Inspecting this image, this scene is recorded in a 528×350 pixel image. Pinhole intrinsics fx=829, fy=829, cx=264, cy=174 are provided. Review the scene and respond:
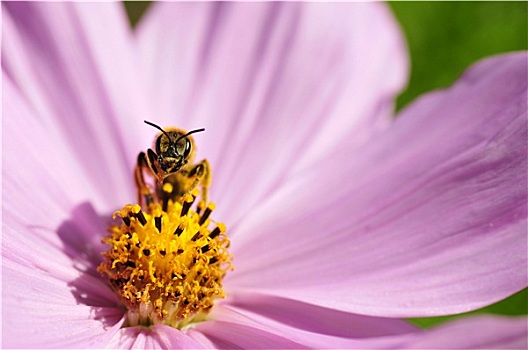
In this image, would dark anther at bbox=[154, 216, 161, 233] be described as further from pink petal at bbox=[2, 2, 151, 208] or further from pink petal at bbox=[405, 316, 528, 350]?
pink petal at bbox=[405, 316, 528, 350]

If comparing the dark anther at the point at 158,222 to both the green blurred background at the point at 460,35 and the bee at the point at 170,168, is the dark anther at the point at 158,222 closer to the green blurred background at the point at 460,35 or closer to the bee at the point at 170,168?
the bee at the point at 170,168

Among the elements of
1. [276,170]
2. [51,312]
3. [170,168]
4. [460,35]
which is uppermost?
[460,35]

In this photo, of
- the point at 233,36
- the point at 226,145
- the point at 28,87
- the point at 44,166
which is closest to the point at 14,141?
the point at 44,166

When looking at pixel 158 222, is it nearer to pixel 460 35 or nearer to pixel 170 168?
pixel 170 168

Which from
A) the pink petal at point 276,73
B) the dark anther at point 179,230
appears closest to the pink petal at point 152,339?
the dark anther at point 179,230

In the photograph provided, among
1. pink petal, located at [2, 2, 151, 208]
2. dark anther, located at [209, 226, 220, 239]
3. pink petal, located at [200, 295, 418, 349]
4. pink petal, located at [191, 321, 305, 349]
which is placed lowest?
pink petal, located at [191, 321, 305, 349]

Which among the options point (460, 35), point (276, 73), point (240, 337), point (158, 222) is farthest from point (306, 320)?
point (460, 35)

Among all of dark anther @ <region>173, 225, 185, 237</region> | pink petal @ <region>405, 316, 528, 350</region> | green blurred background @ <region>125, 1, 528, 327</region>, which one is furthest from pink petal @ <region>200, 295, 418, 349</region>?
green blurred background @ <region>125, 1, 528, 327</region>
